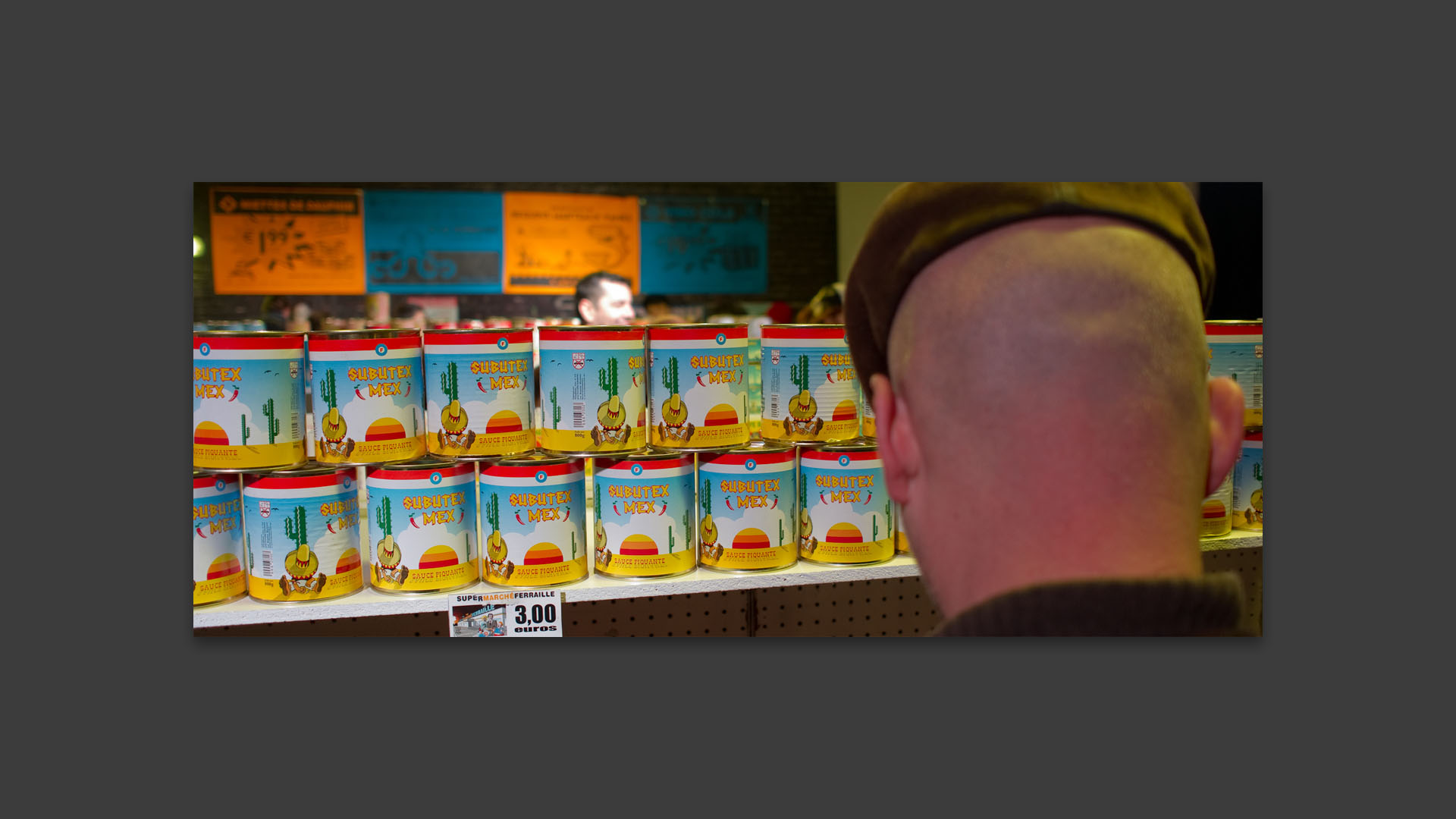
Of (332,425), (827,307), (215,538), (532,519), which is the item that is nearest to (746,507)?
(532,519)

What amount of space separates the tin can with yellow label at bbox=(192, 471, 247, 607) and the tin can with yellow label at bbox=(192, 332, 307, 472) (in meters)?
0.05

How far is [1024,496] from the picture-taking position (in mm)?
1549

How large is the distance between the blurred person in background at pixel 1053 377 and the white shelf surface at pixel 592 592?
1.95 ft

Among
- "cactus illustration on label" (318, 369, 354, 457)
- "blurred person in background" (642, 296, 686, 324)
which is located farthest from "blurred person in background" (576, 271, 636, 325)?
"cactus illustration on label" (318, 369, 354, 457)

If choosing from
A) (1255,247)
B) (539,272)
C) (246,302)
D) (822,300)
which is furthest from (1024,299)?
(246,302)

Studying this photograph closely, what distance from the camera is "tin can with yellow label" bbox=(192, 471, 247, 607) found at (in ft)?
6.91

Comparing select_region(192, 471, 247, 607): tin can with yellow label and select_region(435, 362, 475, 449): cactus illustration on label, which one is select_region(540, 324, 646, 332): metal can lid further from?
select_region(192, 471, 247, 607): tin can with yellow label

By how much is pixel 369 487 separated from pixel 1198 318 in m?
1.56

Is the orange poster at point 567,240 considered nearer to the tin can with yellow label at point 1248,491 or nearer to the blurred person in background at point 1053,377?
the tin can with yellow label at point 1248,491

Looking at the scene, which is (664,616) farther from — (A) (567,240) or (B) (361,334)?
(A) (567,240)

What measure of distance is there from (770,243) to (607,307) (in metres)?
2.25

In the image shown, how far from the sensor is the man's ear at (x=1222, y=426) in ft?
5.26

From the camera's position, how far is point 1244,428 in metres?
2.43

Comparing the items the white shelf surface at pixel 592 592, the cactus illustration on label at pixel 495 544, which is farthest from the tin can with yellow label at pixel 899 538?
the cactus illustration on label at pixel 495 544
